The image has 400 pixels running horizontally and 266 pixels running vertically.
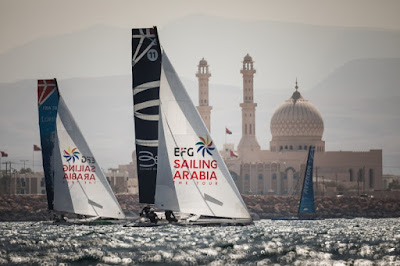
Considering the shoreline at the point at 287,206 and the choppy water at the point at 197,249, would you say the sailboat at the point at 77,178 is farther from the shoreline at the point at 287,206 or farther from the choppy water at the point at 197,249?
the shoreline at the point at 287,206

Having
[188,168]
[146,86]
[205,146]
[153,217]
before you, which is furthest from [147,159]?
[205,146]

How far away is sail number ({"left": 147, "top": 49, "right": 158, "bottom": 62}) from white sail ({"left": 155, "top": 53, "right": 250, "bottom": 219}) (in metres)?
3.24

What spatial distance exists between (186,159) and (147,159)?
17.1 feet

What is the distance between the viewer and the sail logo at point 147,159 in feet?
241

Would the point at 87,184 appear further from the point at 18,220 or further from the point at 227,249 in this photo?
the point at 18,220

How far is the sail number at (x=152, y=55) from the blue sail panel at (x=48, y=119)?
62.1ft

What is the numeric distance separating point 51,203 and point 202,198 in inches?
940

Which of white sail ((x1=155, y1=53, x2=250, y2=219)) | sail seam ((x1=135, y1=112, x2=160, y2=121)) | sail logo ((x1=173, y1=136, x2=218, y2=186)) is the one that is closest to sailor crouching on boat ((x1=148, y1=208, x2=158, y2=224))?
white sail ((x1=155, y1=53, x2=250, y2=219))

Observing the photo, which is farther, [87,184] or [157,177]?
[87,184]

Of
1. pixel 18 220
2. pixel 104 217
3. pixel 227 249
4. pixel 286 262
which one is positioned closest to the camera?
pixel 286 262

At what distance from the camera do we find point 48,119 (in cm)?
9038

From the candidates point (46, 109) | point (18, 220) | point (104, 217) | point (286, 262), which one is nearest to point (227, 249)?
point (286, 262)

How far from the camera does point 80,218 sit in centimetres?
8881

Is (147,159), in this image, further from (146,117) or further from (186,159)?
(186,159)
